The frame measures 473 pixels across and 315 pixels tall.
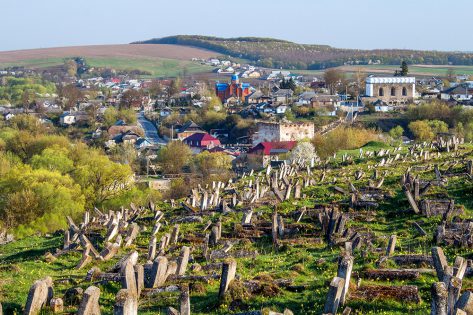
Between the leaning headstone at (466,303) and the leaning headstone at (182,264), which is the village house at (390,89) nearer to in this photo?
the leaning headstone at (182,264)

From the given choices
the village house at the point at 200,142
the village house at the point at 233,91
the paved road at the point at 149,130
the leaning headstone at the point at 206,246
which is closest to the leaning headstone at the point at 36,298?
the leaning headstone at the point at 206,246

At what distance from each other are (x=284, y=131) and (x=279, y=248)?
58.9 meters

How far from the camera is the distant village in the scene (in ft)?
259

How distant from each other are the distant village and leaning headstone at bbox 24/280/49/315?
49862 mm

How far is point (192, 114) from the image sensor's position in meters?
105

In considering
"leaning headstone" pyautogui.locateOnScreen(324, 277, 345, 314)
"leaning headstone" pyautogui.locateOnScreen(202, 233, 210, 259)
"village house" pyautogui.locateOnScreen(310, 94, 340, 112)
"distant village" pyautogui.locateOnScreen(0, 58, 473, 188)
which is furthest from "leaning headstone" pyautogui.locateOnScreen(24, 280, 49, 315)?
"village house" pyautogui.locateOnScreen(310, 94, 340, 112)

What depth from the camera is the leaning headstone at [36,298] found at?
13.2 meters

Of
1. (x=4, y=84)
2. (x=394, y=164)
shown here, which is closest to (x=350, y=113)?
(x=394, y=164)

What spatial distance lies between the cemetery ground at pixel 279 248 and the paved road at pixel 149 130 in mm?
56836

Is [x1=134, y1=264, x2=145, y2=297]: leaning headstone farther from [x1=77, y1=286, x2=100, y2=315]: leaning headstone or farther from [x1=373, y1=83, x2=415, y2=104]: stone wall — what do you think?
[x1=373, y1=83, x2=415, y2=104]: stone wall

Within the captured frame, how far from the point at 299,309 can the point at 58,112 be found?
102087 mm

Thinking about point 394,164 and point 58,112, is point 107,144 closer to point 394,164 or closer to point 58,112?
point 58,112

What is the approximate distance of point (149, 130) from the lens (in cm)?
9975

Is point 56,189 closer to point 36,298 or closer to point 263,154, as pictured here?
point 36,298
